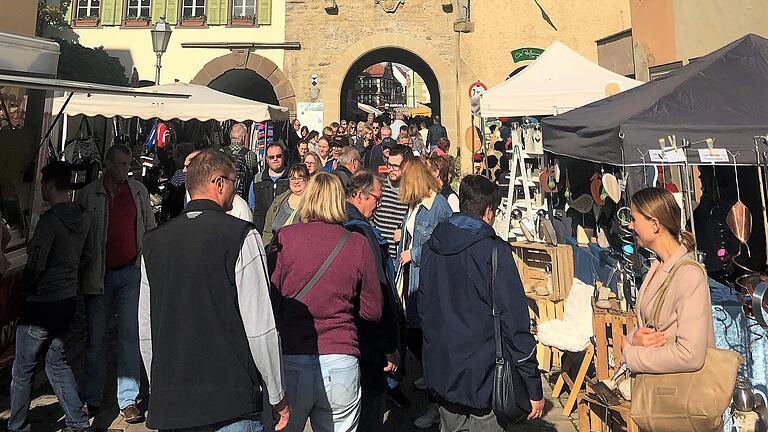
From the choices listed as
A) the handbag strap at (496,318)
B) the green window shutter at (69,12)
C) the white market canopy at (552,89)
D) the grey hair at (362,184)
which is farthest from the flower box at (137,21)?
the handbag strap at (496,318)

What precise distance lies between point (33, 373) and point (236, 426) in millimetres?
2436

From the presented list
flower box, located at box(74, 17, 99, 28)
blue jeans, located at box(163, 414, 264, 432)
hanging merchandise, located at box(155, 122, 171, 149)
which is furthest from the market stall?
flower box, located at box(74, 17, 99, 28)

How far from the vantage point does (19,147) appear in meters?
5.22

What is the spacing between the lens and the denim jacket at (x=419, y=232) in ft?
14.2

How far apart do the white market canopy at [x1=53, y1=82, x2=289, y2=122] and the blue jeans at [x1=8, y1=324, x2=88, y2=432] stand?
4.10 meters

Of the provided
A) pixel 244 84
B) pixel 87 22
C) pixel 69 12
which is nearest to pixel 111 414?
pixel 87 22

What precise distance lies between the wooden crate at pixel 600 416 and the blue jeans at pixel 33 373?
3.53 m

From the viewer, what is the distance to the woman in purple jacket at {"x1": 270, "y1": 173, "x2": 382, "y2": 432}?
2.62 meters

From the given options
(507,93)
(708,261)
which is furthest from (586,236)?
(507,93)

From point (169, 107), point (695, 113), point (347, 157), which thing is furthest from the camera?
point (169, 107)

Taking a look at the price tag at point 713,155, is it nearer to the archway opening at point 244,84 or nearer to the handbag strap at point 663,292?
the handbag strap at point 663,292

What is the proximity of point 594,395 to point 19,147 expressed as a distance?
17.6 feet

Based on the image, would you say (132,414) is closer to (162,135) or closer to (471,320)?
(471,320)

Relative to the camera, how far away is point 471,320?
8.89 feet
